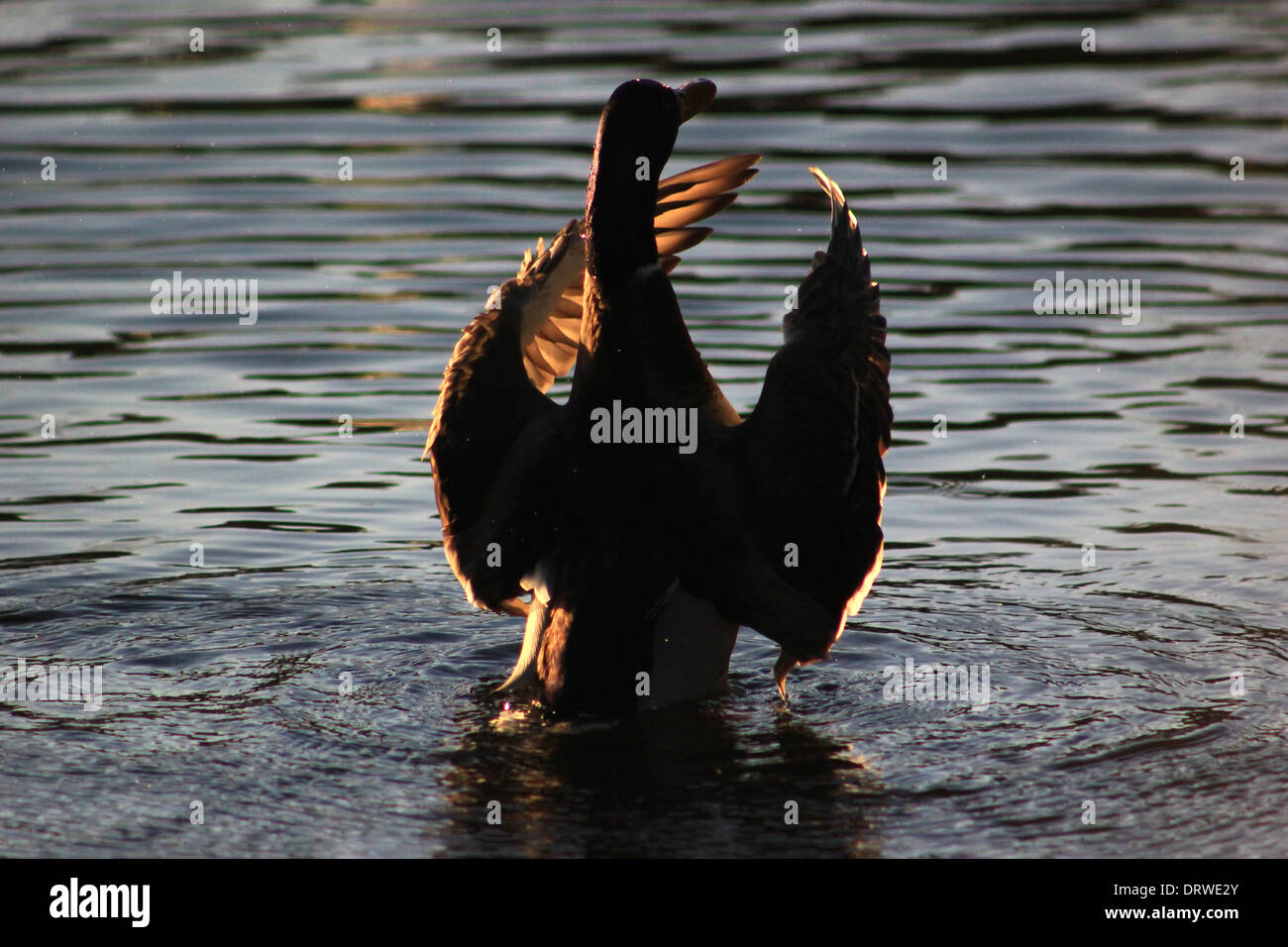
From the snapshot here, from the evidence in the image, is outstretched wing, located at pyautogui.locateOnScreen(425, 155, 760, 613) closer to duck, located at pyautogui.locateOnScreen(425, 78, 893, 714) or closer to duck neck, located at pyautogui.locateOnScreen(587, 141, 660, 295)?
duck, located at pyautogui.locateOnScreen(425, 78, 893, 714)

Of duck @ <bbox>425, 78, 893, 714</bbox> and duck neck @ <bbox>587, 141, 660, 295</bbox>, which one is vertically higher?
duck neck @ <bbox>587, 141, 660, 295</bbox>

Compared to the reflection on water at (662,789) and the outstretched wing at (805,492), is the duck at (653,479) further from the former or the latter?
the reflection on water at (662,789)

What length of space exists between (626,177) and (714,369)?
442cm

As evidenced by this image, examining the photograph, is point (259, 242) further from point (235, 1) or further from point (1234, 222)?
point (235, 1)

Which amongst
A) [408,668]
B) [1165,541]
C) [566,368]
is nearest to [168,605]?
[408,668]

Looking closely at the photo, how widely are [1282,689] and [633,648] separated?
239 centimetres

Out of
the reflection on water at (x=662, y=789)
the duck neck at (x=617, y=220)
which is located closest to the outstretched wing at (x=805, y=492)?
the reflection on water at (x=662, y=789)

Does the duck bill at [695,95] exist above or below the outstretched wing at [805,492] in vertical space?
above

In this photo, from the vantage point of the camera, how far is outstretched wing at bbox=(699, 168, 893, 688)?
22.4ft

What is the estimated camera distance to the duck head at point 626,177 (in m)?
7.07

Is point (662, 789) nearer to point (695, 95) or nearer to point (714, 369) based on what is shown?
point (695, 95)

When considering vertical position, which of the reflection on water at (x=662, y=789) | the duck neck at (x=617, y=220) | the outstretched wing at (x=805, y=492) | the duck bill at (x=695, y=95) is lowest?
the reflection on water at (x=662, y=789)

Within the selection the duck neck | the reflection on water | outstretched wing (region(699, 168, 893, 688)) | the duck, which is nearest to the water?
the reflection on water
